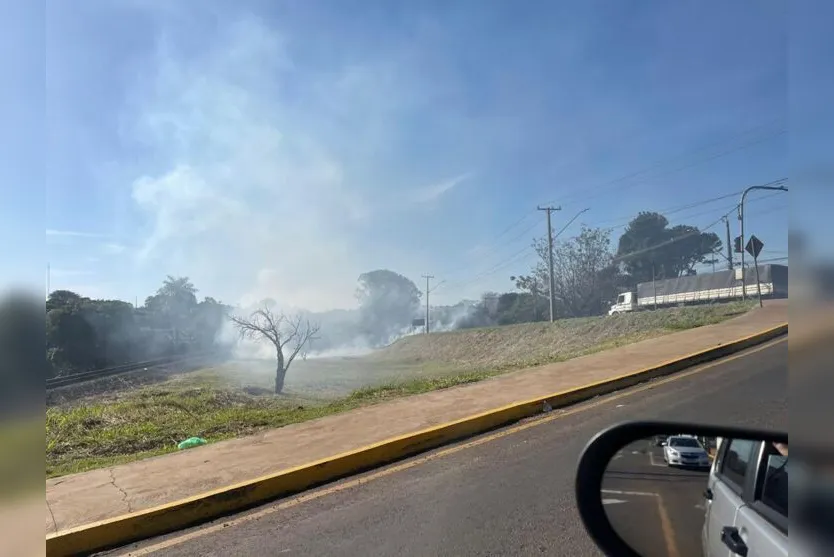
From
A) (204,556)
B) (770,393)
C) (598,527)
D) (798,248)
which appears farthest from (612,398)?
(798,248)

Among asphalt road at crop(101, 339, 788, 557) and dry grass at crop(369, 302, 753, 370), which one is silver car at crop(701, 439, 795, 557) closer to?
asphalt road at crop(101, 339, 788, 557)

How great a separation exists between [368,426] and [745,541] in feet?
21.0

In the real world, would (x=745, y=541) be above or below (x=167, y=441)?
above

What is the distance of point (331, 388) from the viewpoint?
21688 millimetres

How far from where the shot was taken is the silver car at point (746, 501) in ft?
4.58

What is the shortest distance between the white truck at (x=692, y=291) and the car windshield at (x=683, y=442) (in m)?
31.6

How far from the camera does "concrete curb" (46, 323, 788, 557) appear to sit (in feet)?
15.2

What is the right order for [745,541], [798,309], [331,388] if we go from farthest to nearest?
[331,388] → [745,541] → [798,309]

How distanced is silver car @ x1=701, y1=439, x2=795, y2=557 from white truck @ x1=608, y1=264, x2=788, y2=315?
104ft

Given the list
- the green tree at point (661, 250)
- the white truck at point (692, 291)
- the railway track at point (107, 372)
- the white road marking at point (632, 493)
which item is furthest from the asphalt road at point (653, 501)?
the green tree at point (661, 250)

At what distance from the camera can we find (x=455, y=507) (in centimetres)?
460

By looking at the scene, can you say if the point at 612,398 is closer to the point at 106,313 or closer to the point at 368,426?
the point at 368,426

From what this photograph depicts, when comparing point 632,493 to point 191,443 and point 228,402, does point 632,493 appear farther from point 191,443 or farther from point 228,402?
point 228,402

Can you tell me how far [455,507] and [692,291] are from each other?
4150cm
